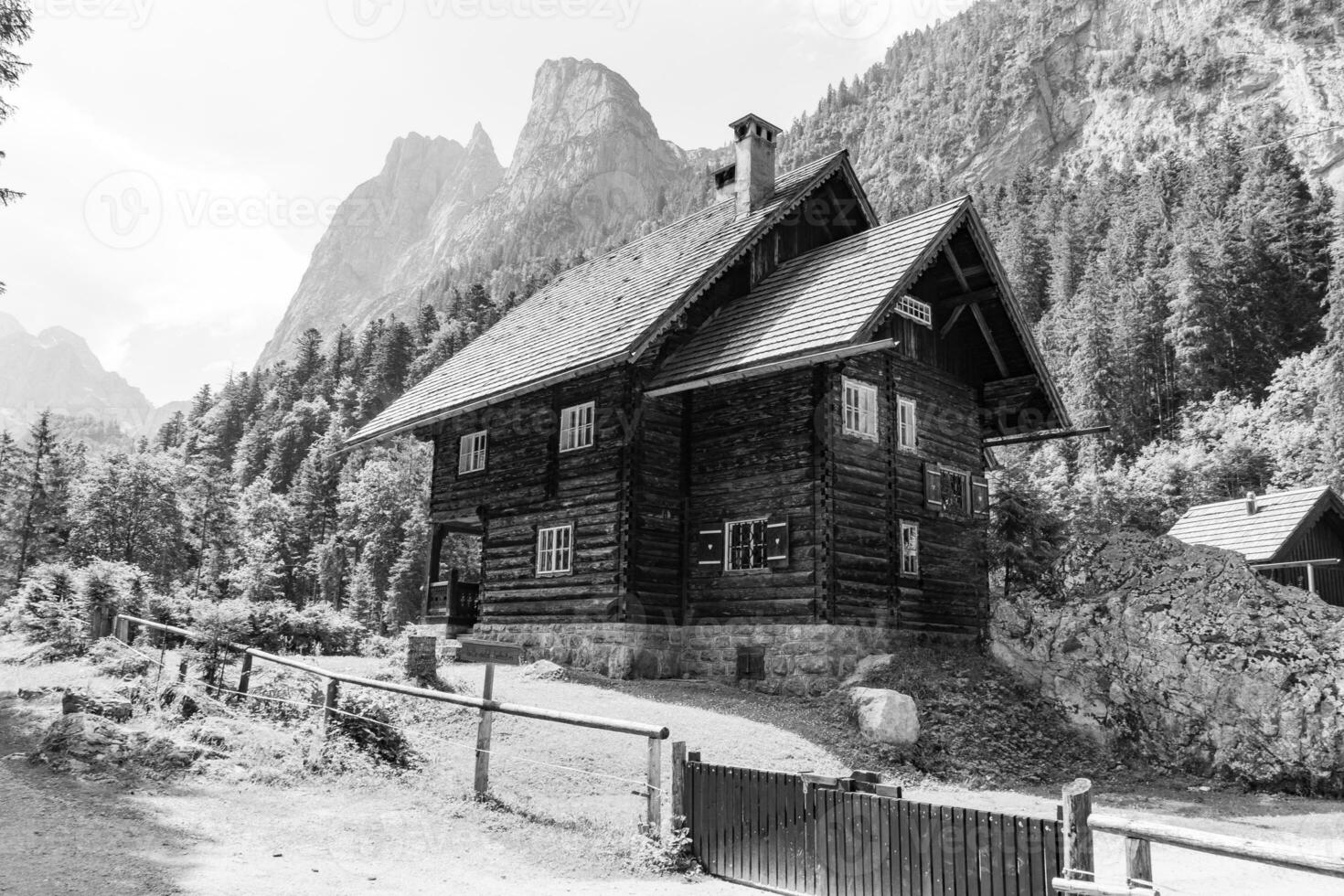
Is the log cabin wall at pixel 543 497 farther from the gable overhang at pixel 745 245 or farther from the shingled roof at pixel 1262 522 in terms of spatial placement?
the shingled roof at pixel 1262 522

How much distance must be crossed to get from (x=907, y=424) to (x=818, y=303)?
3764 mm

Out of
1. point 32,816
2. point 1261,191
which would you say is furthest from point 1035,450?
point 32,816

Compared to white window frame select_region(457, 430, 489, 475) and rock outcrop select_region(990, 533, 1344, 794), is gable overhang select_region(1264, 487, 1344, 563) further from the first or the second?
white window frame select_region(457, 430, 489, 475)

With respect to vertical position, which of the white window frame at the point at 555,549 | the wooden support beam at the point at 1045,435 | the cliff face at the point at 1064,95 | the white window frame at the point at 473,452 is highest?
the cliff face at the point at 1064,95

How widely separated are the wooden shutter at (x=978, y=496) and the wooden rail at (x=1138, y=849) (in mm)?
16938

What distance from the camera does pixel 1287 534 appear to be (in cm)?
3117

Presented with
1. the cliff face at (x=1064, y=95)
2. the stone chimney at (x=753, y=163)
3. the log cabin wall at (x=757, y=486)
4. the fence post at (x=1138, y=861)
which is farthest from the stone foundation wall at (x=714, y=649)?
the cliff face at (x=1064, y=95)

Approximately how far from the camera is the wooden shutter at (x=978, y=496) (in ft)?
75.2

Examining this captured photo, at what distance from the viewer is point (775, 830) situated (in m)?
8.73

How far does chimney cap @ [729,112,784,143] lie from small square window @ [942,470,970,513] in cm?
983

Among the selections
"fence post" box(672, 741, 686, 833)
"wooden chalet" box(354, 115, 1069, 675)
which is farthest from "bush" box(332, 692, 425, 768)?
"wooden chalet" box(354, 115, 1069, 675)

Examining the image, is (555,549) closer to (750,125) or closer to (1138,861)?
(750,125)

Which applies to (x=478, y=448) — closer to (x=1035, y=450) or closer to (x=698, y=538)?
(x=698, y=538)

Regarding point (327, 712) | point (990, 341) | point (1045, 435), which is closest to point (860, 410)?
point (990, 341)
